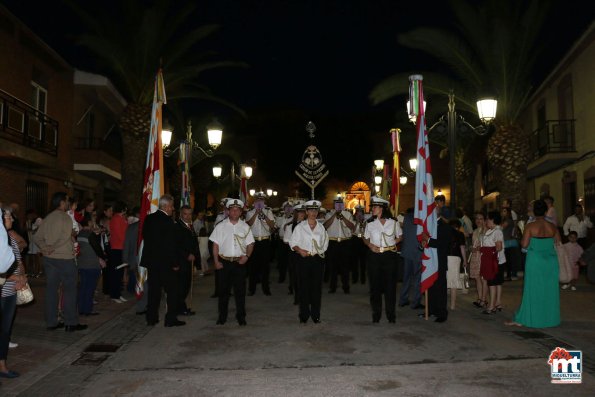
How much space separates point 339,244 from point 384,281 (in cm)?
421

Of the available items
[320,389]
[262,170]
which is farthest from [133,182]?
[262,170]

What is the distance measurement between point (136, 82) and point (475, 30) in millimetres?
11408

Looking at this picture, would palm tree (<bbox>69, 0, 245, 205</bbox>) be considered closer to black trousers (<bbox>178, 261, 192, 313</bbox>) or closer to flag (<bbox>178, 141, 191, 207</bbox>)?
flag (<bbox>178, 141, 191, 207</bbox>)

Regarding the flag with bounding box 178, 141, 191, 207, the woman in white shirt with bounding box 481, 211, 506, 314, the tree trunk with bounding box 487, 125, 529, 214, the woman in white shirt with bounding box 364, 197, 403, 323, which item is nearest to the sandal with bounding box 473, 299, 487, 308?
the woman in white shirt with bounding box 481, 211, 506, 314

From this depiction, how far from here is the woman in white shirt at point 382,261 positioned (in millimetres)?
8500

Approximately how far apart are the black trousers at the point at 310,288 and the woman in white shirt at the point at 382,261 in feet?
2.74

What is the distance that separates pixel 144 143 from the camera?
19.6 metres

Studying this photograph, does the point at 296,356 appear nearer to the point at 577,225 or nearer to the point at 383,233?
the point at 383,233

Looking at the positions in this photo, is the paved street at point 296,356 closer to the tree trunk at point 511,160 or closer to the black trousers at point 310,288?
the black trousers at point 310,288

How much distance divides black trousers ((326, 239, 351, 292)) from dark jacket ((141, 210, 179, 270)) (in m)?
4.90

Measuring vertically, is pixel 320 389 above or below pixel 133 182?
below

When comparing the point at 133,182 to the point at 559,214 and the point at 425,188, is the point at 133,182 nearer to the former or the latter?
the point at 425,188

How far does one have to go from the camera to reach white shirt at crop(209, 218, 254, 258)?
846cm

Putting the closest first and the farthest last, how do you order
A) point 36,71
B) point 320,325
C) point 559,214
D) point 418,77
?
point 320,325
point 418,77
point 36,71
point 559,214
